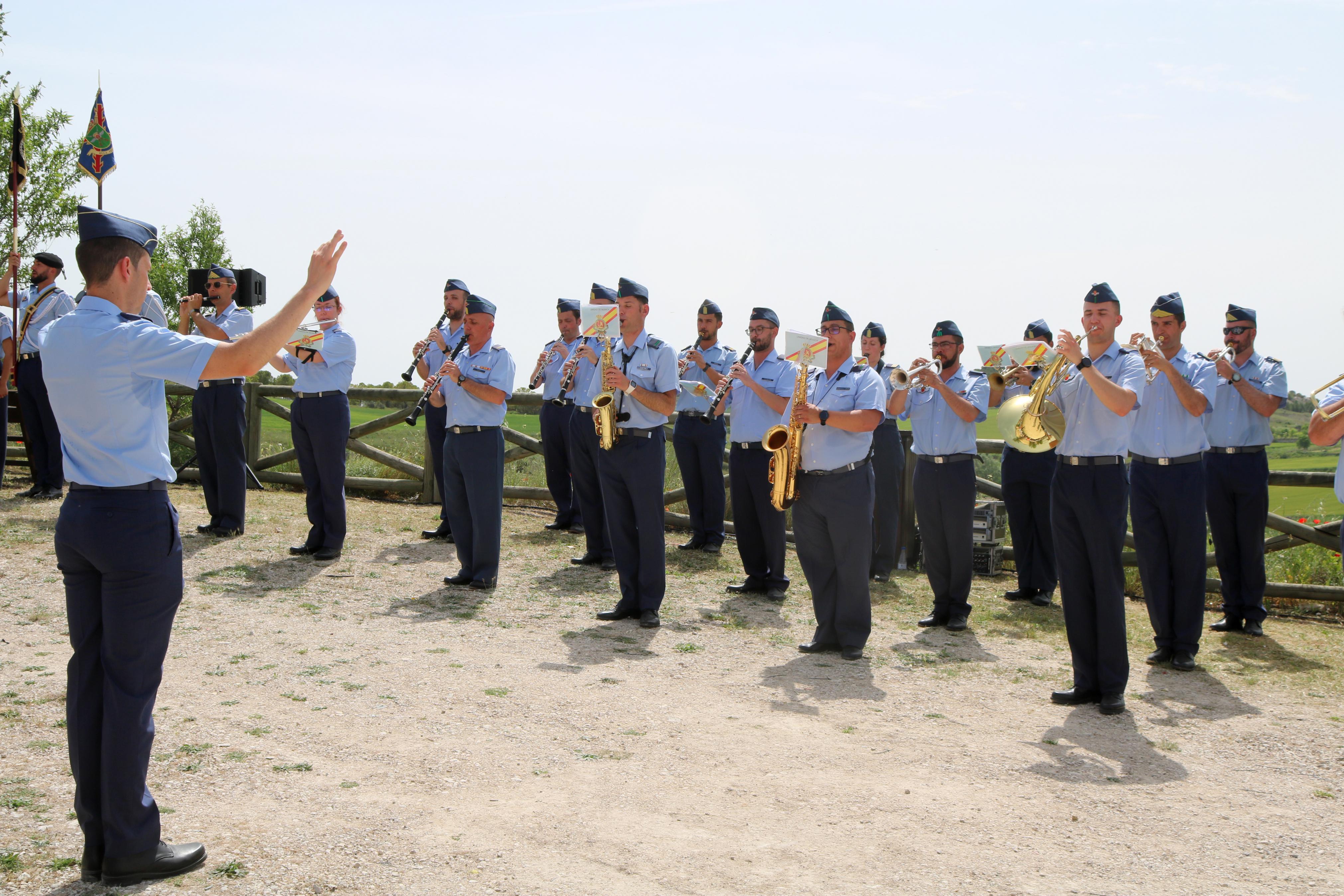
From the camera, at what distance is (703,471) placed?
10805mm

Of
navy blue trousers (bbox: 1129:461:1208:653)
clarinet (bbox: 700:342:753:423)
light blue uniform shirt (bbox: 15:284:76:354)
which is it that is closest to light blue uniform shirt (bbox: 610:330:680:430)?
clarinet (bbox: 700:342:753:423)

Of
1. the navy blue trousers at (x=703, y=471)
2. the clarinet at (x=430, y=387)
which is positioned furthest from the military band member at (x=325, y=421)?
the navy blue trousers at (x=703, y=471)

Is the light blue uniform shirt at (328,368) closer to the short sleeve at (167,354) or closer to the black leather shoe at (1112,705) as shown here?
the short sleeve at (167,354)

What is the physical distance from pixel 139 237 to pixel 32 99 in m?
21.2

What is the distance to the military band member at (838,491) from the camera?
22.0 ft

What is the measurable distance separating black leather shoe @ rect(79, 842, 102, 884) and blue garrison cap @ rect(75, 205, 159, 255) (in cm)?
202

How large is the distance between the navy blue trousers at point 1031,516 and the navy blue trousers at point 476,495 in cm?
426

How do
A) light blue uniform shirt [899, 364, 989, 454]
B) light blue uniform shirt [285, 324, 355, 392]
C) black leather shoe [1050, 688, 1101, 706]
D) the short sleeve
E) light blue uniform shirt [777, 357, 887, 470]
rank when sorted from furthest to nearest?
light blue uniform shirt [285, 324, 355, 392] → light blue uniform shirt [899, 364, 989, 454] → light blue uniform shirt [777, 357, 887, 470] → black leather shoe [1050, 688, 1101, 706] → the short sleeve

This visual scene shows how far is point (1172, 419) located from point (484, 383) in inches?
193

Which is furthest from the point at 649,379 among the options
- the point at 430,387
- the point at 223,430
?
the point at 223,430

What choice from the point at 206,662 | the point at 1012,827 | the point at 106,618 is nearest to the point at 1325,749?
the point at 1012,827

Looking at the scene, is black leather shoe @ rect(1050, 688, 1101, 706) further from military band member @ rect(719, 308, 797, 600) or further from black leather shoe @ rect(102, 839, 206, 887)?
black leather shoe @ rect(102, 839, 206, 887)

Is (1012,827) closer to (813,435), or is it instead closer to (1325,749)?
(1325,749)

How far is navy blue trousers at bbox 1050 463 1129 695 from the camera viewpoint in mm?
5836
